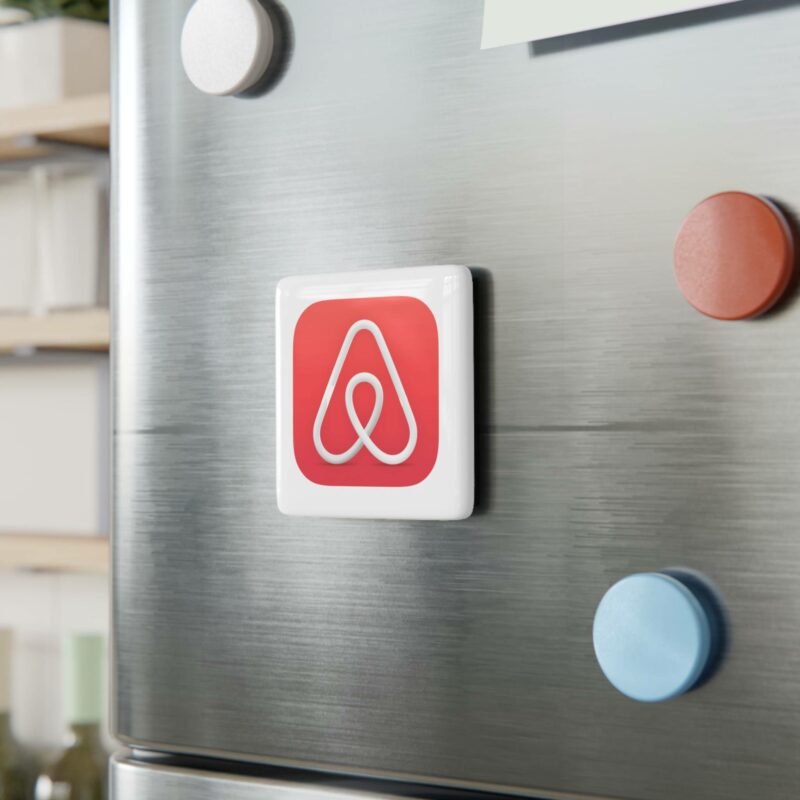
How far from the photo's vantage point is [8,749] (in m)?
A: 1.48

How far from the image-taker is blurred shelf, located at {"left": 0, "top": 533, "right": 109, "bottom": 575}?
1.22 m

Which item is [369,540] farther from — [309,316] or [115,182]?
[115,182]

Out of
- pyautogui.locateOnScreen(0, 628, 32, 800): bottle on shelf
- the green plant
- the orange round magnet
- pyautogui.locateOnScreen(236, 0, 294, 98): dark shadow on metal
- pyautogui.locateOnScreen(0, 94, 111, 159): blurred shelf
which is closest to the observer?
the orange round magnet

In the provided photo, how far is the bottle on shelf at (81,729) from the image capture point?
53.5 inches

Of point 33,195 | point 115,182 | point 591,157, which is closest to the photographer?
point 591,157

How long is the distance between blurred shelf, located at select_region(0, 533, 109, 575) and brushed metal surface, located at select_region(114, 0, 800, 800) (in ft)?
2.49

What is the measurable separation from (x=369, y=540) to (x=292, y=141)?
0.51 feet

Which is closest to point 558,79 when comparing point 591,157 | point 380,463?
point 591,157

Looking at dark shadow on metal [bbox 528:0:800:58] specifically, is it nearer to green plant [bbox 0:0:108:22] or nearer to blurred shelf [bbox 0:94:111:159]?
blurred shelf [bbox 0:94:111:159]

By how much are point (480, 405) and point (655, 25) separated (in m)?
0.14

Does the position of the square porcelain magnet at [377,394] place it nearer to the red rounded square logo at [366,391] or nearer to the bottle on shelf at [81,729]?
the red rounded square logo at [366,391]

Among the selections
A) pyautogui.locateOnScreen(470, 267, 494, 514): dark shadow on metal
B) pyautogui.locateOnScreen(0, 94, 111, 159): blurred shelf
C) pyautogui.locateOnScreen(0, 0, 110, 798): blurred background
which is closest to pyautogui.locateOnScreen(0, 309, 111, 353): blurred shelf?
pyautogui.locateOnScreen(0, 0, 110, 798): blurred background

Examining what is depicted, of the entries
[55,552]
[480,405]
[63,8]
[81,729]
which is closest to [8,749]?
[81,729]

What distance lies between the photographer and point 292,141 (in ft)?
1.46
